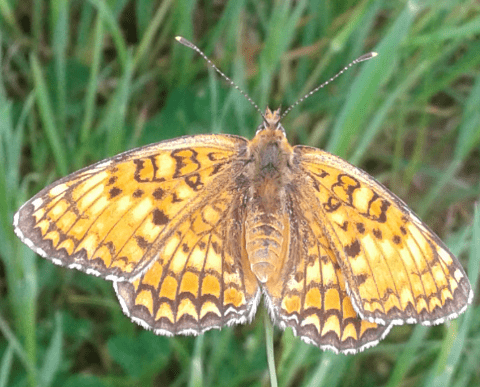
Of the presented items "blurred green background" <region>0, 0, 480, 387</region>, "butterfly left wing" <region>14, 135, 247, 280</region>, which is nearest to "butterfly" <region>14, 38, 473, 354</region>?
"butterfly left wing" <region>14, 135, 247, 280</region>

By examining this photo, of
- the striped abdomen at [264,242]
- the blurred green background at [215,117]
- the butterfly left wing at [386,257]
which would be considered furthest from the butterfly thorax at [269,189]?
the blurred green background at [215,117]

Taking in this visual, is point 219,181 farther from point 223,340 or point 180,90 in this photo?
point 180,90

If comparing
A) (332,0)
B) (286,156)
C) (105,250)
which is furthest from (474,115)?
(105,250)

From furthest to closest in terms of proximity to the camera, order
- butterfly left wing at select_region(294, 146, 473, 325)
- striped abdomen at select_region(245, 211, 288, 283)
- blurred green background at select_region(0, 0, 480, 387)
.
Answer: blurred green background at select_region(0, 0, 480, 387) < striped abdomen at select_region(245, 211, 288, 283) < butterfly left wing at select_region(294, 146, 473, 325)

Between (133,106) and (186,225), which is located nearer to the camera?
(186,225)

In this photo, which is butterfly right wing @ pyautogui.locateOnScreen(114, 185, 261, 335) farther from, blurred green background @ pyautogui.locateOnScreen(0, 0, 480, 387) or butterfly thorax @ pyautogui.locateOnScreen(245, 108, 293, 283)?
blurred green background @ pyautogui.locateOnScreen(0, 0, 480, 387)

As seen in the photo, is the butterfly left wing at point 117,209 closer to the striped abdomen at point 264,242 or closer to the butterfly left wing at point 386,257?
the striped abdomen at point 264,242

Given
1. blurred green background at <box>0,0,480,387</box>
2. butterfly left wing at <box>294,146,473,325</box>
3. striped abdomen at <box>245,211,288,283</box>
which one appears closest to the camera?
butterfly left wing at <box>294,146,473,325</box>
